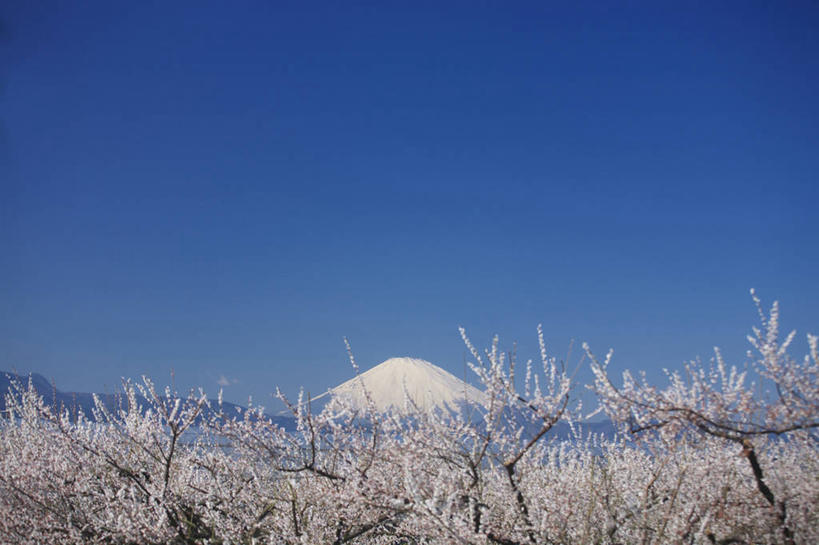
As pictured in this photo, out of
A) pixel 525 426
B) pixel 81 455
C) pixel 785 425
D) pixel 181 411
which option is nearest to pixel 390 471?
pixel 525 426

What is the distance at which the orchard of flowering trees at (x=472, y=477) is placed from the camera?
3850mm

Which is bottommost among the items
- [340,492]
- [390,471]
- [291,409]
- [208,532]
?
[208,532]

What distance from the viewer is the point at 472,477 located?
4727 mm

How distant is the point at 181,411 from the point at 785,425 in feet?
20.7

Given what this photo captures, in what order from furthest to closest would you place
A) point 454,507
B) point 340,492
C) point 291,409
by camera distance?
point 291,409, point 340,492, point 454,507

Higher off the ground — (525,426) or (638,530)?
(525,426)

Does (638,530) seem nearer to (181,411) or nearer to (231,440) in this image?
(231,440)

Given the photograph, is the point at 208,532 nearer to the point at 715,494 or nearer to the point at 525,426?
the point at 525,426

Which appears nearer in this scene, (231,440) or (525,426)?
(525,426)

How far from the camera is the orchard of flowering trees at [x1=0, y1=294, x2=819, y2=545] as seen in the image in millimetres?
3850

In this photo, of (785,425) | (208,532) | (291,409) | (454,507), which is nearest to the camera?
(785,425)

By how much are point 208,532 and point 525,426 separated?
3986 mm

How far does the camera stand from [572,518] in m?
5.44

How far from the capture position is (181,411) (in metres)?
6.65
